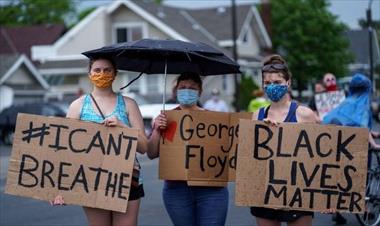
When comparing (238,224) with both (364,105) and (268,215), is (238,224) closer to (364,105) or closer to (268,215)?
(364,105)

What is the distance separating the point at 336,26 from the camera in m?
60.2

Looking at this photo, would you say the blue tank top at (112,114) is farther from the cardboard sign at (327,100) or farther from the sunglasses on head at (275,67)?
the cardboard sign at (327,100)

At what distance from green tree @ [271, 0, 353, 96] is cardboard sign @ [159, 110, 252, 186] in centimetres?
5334

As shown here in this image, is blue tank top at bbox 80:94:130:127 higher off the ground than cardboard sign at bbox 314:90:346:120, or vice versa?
cardboard sign at bbox 314:90:346:120

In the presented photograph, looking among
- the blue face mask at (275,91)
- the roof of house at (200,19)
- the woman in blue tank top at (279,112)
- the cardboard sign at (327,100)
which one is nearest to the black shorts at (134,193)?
the woman in blue tank top at (279,112)

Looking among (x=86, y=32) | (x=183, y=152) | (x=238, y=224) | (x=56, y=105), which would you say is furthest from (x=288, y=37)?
(x=183, y=152)

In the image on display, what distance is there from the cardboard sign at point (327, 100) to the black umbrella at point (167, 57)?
21.5 ft

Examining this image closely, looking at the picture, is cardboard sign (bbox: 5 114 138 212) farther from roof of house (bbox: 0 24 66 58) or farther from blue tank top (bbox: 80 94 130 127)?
roof of house (bbox: 0 24 66 58)

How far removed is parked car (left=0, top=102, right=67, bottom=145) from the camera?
27594mm

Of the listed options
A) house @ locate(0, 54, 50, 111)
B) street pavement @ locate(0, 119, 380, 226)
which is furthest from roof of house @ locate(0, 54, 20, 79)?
street pavement @ locate(0, 119, 380, 226)

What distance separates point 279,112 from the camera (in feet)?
17.9

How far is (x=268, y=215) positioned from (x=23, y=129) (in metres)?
1.79

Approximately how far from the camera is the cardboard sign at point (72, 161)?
533cm

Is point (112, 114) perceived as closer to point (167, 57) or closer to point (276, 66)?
point (167, 57)
